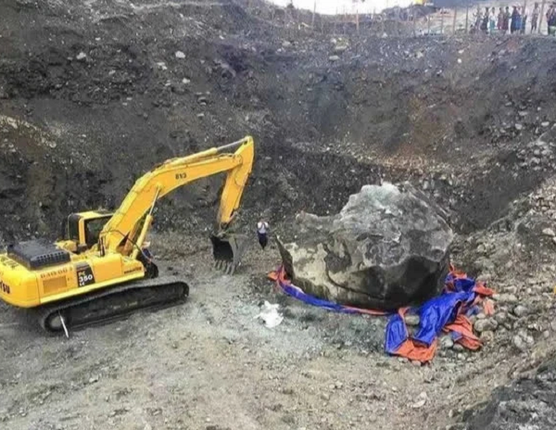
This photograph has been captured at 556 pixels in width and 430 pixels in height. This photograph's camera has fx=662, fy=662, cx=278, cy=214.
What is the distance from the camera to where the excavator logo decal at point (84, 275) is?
9.18m

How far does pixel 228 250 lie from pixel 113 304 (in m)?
2.53

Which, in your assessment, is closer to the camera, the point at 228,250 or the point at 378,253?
the point at 378,253

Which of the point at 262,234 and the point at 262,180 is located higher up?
the point at 262,180

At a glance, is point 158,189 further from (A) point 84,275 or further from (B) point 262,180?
(B) point 262,180

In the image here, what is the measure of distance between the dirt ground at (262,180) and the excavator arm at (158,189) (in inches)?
44.8

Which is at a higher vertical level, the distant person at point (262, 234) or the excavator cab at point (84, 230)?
the excavator cab at point (84, 230)

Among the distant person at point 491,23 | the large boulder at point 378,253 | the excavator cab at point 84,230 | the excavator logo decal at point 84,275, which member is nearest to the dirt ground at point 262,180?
the large boulder at point 378,253

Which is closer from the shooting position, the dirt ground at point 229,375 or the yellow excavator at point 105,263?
the dirt ground at point 229,375

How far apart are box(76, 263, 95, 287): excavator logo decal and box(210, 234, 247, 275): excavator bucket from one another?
2.63m

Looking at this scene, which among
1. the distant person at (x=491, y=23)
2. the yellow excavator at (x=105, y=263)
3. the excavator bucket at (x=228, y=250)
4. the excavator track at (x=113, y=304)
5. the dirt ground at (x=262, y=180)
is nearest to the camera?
the dirt ground at (x=262, y=180)

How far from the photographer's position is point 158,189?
10227 millimetres

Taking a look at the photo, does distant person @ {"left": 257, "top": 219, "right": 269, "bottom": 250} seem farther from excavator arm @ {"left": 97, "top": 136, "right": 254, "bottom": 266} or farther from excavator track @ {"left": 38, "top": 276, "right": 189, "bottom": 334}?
excavator track @ {"left": 38, "top": 276, "right": 189, "bottom": 334}

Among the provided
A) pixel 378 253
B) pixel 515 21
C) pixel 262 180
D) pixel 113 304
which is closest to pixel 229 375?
pixel 113 304

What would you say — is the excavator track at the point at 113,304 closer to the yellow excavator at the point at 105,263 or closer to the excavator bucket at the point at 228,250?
the yellow excavator at the point at 105,263
